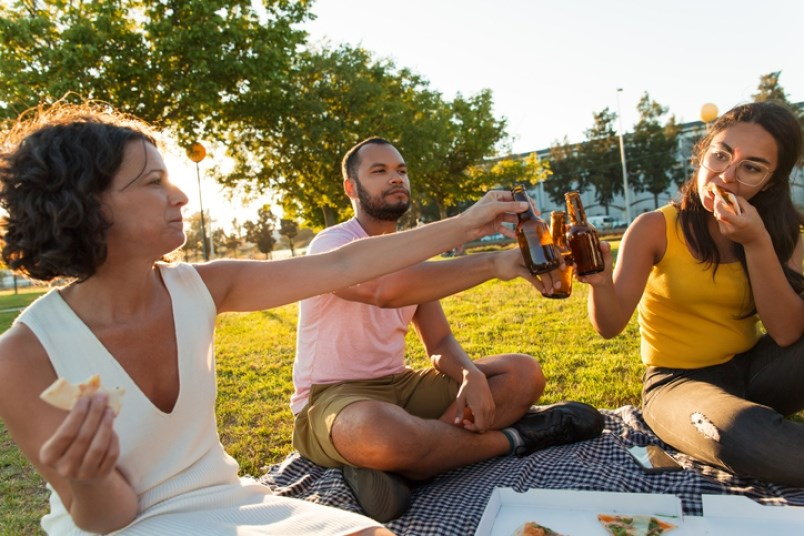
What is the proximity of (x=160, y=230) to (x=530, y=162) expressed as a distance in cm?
4618

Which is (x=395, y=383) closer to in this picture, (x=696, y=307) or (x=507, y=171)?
(x=696, y=307)

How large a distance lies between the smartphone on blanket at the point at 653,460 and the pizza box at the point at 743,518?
3.54 ft

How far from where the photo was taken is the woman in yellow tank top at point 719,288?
11.5ft

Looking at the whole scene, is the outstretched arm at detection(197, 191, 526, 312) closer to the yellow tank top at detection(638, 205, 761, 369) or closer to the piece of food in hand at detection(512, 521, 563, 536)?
the piece of food in hand at detection(512, 521, 563, 536)

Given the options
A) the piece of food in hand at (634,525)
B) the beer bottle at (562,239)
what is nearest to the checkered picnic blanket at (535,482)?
the piece of food in hand at (634,525)

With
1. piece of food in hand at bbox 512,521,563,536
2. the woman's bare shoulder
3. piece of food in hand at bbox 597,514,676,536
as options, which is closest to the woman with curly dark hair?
the woman's bare shoulder

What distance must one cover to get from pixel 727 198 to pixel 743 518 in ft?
5.83

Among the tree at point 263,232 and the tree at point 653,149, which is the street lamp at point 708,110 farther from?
the tree at point 263,232

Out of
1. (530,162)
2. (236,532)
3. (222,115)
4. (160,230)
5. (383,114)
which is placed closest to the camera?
(236,532)

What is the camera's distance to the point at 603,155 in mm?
64438

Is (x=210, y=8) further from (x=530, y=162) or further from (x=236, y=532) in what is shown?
(x=530, y=162)

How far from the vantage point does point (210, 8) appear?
17812mm

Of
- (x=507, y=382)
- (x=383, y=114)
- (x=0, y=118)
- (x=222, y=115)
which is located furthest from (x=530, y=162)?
(x=507, y=382)

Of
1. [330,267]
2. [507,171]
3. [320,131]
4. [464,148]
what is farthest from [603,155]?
[330,267]
